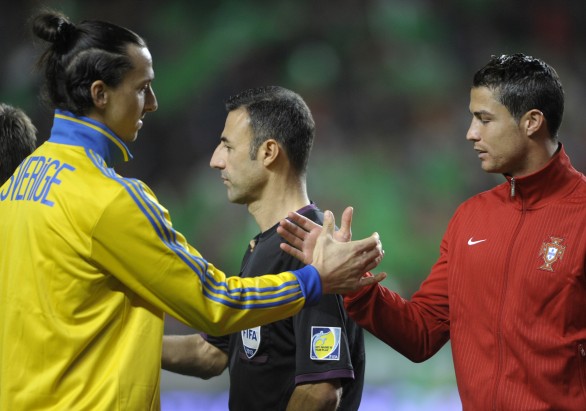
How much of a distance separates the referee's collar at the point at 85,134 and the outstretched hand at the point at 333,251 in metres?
0.45

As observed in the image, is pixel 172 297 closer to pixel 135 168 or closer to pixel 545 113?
pixel 545 113

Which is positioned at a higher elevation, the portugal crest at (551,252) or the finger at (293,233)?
the portugal crest at (551,252)

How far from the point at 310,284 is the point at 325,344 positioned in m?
0.28

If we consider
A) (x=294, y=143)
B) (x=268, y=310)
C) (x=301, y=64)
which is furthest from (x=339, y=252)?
(x=301, y=64)

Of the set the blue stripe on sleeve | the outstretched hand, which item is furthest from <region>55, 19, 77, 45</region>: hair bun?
the outstretched hand

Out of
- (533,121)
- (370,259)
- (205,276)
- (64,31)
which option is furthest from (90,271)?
(533,121)

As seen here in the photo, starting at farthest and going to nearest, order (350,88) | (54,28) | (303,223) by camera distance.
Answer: (350,88) → (303,223) → (54,28)

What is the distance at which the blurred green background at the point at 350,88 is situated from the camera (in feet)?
19.3

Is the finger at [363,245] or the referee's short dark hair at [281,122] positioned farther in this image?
the referee's short dark hair at [281,122]

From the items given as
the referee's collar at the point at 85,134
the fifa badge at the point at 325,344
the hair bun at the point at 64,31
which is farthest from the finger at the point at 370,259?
the hair bun at the point at 64,31

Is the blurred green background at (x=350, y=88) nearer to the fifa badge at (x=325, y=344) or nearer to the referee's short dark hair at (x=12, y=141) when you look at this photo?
the referee's short dark hair at (x=12, y=141)

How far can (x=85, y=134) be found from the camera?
1.88 meters

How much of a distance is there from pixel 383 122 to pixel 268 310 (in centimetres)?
430

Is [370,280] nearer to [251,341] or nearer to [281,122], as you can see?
[251,341]
